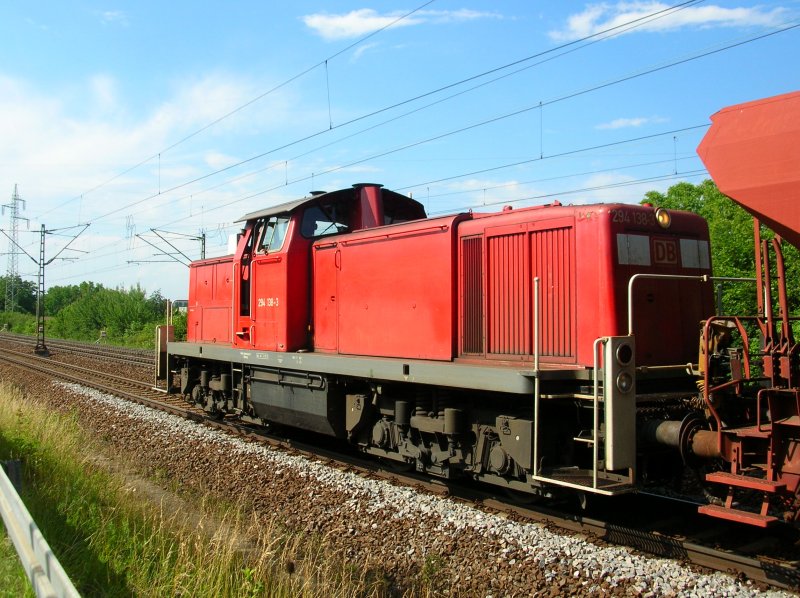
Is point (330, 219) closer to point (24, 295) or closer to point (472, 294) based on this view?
point (472, 294)

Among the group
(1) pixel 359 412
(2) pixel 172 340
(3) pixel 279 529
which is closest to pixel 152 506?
(3) pixel 279 529

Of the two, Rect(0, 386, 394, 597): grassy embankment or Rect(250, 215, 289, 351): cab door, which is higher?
Rect(250, 215, 289, 351): cab door

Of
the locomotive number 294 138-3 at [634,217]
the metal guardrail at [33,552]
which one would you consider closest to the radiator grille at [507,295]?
the locomotive number 294 138-3 at [634,217]

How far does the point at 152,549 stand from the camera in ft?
16.2

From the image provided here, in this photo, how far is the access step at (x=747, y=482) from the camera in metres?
4.52

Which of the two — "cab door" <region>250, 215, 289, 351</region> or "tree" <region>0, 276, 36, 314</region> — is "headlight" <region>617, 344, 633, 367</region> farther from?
"tree" <region>0, 276, 36, 314</region>

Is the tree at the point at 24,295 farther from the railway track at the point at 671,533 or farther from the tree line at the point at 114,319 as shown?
the railway track at the point at 671,533

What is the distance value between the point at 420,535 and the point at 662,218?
3.67m

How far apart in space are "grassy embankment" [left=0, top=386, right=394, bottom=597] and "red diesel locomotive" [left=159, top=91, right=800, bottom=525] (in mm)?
1860

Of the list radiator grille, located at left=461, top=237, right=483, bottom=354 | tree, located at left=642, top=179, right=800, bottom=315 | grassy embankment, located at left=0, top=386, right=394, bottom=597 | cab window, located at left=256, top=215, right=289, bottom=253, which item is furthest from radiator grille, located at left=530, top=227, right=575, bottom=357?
tree, located at left=642, top=179, right=800, bottom=315

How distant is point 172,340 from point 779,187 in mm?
11869

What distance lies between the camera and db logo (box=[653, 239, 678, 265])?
624 centimetres

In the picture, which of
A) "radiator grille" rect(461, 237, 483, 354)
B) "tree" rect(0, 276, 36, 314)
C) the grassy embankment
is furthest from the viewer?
"tree" rect(0, 276, 36, 314)

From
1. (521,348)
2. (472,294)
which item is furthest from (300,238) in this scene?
(521,348)
